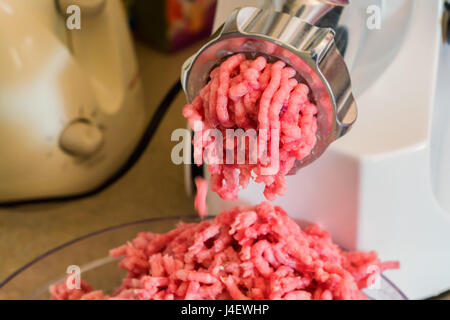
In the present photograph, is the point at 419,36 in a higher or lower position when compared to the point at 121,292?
higher

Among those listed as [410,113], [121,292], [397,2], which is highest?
[397,2]

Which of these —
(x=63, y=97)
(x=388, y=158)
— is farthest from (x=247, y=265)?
(x=63, y=97)

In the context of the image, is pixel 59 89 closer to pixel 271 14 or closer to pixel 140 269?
pixel 140 269

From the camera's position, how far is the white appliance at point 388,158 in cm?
52

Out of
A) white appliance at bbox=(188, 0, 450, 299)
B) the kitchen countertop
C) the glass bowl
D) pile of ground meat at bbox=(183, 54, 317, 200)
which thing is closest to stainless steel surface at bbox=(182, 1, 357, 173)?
pile of ground meat at bbox=(183, 54, 317, 200)

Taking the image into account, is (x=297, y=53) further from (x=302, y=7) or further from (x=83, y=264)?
(x=83, y=264)

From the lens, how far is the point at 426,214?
1.82 ft

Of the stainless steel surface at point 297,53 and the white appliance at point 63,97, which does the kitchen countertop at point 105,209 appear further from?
the stainless steel surface at point 297,53

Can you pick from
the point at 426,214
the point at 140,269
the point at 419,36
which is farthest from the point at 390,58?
the point at 140,269

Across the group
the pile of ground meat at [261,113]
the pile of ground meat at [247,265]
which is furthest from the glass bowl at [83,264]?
the pile of ground meat at [261,113]

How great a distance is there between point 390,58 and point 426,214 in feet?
0.50

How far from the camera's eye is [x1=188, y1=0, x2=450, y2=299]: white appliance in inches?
20.3

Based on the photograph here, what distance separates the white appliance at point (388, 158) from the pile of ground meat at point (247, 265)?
3 cm

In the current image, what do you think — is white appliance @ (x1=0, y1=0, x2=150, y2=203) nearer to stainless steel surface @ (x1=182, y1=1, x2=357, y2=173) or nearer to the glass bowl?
the glass bowl
